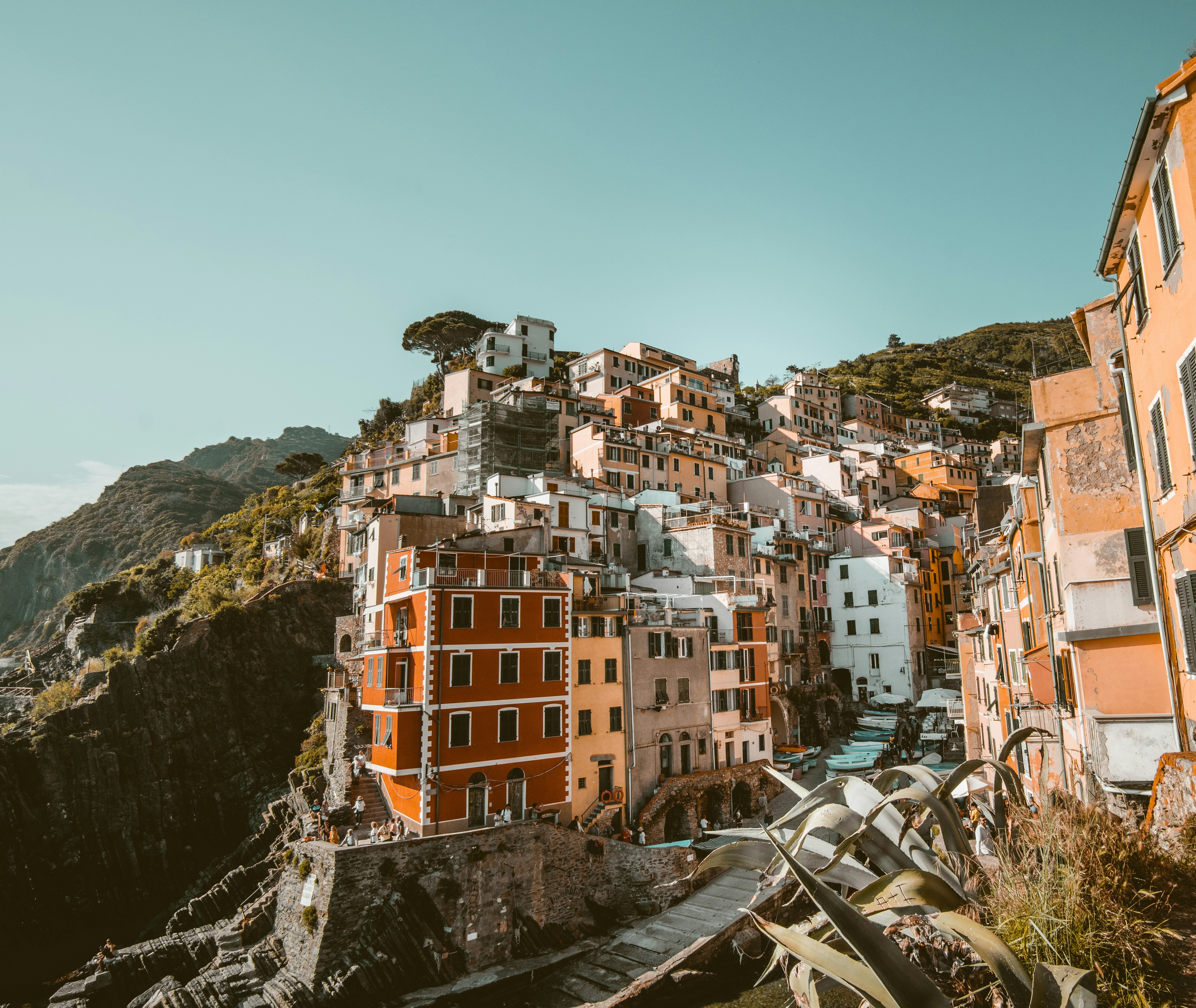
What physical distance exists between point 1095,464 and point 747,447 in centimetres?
6264

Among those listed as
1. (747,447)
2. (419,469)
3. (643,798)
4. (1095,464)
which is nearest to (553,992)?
(643,798)

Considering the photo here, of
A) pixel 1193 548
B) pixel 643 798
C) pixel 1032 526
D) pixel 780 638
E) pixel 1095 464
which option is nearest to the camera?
pixel 1193 548

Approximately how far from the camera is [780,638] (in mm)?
50688

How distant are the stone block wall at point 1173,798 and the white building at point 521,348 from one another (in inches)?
2899

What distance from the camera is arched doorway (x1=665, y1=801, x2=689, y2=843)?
114 feet

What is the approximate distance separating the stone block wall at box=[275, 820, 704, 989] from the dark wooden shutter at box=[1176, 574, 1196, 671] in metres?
24.1

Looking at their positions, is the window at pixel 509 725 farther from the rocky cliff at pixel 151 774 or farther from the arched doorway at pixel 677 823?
the rocky cliff at pixel 151 774

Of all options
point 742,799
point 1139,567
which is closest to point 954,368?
point 742,799

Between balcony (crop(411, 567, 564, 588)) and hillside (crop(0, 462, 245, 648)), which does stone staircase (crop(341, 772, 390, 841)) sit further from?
hillside (crop(0, 462, 245, 648))

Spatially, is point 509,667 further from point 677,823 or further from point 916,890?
point 916,890

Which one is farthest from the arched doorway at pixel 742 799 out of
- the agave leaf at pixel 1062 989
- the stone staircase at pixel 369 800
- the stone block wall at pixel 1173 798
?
the agave leaf at pixel 1062 989

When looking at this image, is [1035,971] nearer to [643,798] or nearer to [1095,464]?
[1095,464]

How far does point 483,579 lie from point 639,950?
50.5 ft

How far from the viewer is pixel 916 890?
7.02 meters
